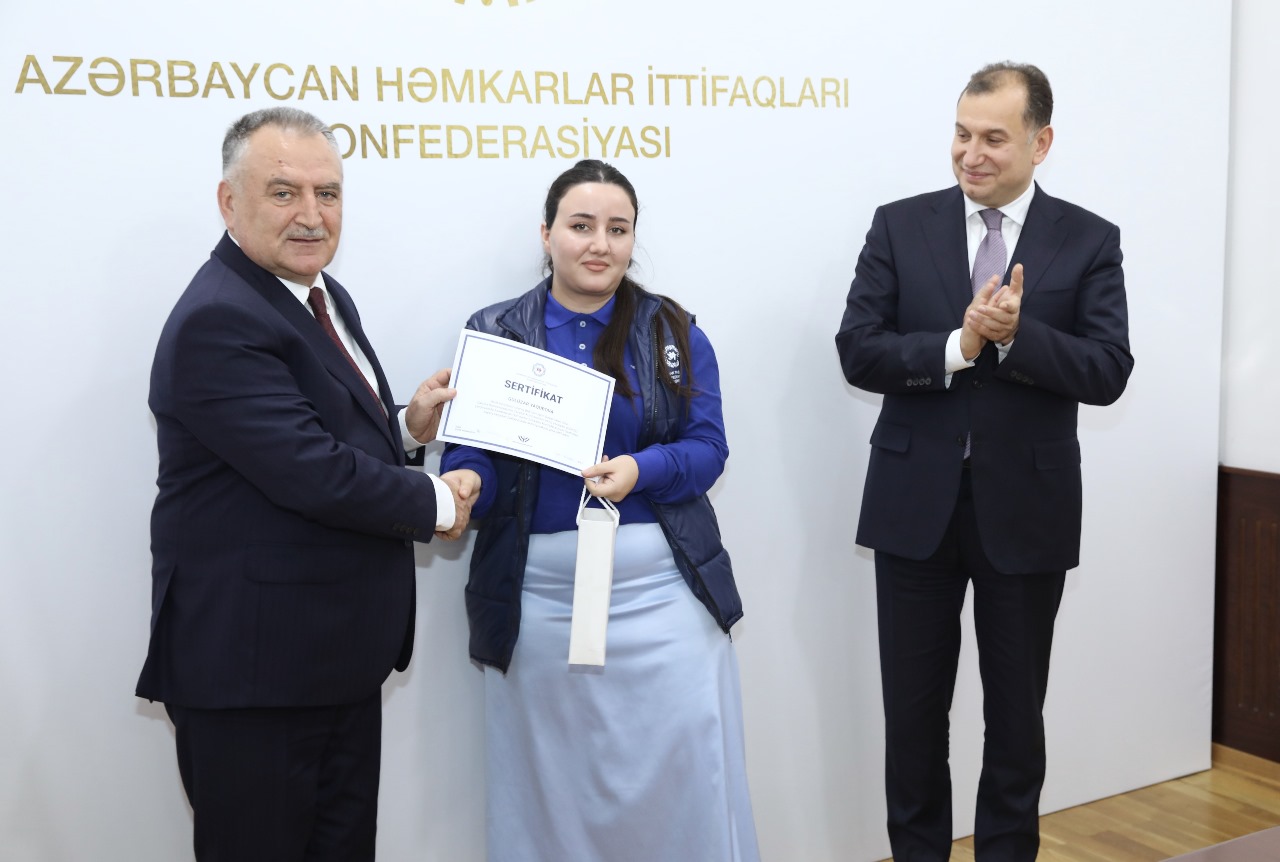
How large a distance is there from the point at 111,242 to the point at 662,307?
1170 millimetres

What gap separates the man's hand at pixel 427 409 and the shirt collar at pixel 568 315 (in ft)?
0.84

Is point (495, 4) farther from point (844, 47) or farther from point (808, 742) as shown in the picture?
point (808, 742)

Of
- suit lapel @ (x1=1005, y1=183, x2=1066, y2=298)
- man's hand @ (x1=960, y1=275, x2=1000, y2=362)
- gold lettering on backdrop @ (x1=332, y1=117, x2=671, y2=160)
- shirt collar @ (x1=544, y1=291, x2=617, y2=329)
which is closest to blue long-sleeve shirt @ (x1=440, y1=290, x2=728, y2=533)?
shirt collar @ (x1=544, y1=291, x2=617, y2=329)

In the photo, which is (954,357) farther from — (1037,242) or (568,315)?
(568,315)

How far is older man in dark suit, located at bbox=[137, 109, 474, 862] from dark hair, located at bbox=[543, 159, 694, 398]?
1.70ft

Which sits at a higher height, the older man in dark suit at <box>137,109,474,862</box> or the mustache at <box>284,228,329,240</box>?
the mustache at <box>284,228,329,240</box>

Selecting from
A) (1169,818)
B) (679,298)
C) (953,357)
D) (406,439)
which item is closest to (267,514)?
(406,439)

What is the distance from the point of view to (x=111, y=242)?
234 cm

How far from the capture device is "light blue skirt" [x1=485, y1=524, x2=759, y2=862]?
2.40 metres

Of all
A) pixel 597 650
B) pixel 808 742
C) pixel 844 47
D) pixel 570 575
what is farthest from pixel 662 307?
pixel 808 742

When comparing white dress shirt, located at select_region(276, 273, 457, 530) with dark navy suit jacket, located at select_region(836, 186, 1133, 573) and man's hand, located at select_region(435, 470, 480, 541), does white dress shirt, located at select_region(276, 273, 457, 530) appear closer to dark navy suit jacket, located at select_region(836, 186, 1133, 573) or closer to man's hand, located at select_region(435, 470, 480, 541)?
man's hand, located at select_region(435, 470, 480, 541)

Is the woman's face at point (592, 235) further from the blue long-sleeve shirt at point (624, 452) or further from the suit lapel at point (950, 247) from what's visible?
the suit lapel at point (950, 247)

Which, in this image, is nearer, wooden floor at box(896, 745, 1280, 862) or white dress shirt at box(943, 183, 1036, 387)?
white dress shirt at box(943, 183, 1036, 387)

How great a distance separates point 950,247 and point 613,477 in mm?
1007
